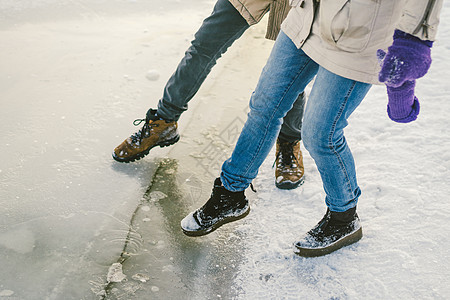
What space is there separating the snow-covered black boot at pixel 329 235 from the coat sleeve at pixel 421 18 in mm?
683

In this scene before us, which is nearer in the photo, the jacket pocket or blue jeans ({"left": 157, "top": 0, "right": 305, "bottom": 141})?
the jacket pocket

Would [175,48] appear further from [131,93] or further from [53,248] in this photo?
[53,248]

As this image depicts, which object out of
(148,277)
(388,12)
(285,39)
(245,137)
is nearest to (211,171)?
(245,137)

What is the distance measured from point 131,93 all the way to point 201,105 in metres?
0.42

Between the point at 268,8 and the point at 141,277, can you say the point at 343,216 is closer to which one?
the point at 141,277

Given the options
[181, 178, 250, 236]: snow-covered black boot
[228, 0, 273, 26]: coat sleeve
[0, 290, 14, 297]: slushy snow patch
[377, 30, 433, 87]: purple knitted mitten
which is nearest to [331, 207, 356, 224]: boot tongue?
[181, 178, 250, 236]: snow-covered black boot

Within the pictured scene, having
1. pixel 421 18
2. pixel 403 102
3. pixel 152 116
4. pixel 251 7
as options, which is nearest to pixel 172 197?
pixel 152 116

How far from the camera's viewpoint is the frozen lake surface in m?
1.52

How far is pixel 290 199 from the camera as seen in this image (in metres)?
1.92

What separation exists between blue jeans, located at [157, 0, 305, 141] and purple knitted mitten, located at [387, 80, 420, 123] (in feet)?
2.32

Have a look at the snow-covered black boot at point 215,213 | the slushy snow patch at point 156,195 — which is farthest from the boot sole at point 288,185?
the slushy snow patch at point 156,195

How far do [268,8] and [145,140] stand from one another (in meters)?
0.80

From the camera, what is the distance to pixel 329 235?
1.61m

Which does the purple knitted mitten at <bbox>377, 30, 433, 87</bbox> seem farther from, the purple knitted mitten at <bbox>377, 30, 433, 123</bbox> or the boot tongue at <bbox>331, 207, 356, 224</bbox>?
the boot tongue at <bbox>331, 207, 356, 224</bbox>
